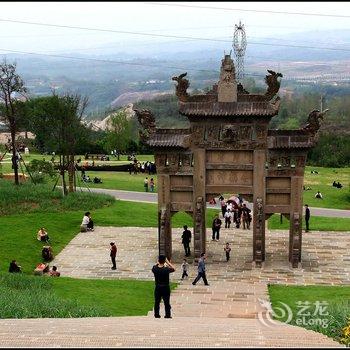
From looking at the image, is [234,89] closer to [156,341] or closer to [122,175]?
[156,341]

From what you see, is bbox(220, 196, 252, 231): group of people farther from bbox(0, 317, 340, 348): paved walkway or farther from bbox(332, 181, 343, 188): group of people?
bbox(0, 317, 340, 348): paved walkway

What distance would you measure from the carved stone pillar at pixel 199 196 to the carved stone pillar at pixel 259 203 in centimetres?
205

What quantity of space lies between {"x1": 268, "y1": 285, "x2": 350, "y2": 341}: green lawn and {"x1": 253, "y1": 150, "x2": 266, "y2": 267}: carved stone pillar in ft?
10.6

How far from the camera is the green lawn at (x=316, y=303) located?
13977 millimetres

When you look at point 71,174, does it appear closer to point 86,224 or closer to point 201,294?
point 86,224

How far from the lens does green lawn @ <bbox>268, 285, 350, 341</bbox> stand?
550 inches

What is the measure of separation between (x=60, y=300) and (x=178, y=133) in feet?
33.3

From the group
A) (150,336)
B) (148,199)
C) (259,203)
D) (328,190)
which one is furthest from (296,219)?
(328,190)

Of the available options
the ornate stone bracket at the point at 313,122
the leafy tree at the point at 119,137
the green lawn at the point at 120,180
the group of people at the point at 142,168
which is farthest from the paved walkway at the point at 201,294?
the leafy tree at the point at 119,137

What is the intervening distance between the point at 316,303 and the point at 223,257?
910 centimetres

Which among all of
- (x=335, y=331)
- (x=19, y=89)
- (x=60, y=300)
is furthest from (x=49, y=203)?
(x=335, y=331)

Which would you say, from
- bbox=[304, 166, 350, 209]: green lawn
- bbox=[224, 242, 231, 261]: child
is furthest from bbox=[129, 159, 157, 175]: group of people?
bbox=[224, 242, 231, 261]: child

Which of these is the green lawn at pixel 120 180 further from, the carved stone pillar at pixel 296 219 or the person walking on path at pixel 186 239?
the carved stone pillar at pixel 296 219

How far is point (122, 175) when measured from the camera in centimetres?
5053
